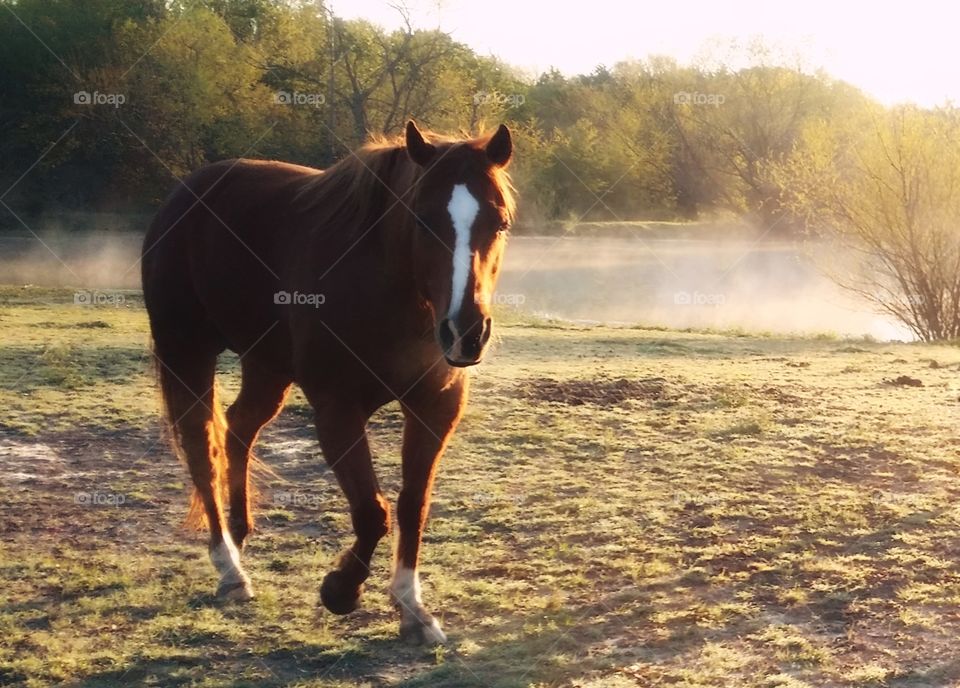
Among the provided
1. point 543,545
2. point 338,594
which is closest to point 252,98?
point 543,545

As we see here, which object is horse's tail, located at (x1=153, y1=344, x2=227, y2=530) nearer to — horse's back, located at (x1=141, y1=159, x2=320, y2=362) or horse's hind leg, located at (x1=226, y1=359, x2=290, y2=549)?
horse's hind leg, located at (x1=226, y1=359, x2=290, y2=549)

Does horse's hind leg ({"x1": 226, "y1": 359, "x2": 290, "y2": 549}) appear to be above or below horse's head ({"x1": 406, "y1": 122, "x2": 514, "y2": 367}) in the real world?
below

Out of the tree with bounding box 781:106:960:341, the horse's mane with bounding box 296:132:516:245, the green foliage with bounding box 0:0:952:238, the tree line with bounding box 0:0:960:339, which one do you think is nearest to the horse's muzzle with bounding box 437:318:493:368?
the horse's mane with bounding box 296:132:516:245

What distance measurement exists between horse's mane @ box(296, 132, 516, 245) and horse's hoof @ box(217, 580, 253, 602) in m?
1.63

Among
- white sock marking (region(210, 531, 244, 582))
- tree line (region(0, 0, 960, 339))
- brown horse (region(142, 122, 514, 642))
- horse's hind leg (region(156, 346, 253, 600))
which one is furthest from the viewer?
tree line (region(0, 0, 960, 339))

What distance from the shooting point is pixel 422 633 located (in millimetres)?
3994

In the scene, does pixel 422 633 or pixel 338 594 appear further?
pixel 338 594

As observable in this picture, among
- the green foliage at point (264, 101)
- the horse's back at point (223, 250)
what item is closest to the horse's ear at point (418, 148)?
the horse's back at point (223, 250)

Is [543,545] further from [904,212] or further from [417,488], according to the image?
[904,212]

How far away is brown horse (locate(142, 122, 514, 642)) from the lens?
3.68m

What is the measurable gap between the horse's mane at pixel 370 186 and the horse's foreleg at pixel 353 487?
0.76m

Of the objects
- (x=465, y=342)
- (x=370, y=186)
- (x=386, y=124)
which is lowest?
(x=465, y=342)

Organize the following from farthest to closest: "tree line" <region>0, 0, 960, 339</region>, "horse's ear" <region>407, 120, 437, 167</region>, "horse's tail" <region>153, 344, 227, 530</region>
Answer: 1. "tree line" <region>0, 0, 960, 339</region>
2. "horse's tail" <region>153, 344, 227, 530</region>
3. "horse's ear" <region>407, 120, 437, 167</region>

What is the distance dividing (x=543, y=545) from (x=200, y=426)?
1835mm
